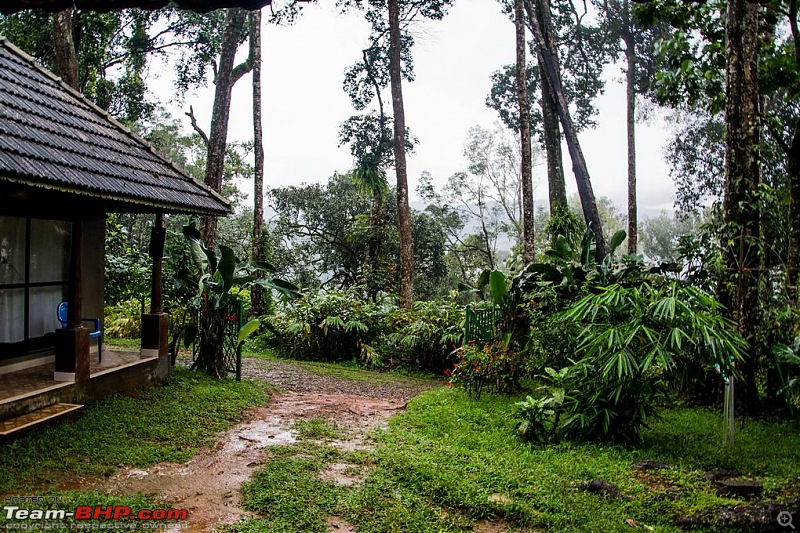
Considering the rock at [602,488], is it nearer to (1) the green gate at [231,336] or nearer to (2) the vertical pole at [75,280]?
(2) the vertical pole at [75,280]

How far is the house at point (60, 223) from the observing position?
17.5 ft

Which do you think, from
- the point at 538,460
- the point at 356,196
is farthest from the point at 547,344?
the point at 356,196

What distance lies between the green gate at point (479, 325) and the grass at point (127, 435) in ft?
11.5

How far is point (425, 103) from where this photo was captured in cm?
2698

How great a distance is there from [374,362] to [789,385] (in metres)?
7.12

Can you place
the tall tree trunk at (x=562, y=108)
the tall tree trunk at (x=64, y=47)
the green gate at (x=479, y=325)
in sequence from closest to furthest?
the green gate at (x=479, y=325)
the tall tree trunk at (x=64, y=47)
the tall tree trunk at (x=562, y=108)

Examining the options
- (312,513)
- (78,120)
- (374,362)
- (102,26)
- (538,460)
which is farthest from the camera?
(102,26)

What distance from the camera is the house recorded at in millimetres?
5332

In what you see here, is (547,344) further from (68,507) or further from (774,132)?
(68,507)

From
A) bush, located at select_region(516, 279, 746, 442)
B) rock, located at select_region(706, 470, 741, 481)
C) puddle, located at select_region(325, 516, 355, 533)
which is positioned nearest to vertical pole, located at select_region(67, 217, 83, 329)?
puddle, located at select_region(325, 516, 355, 533)

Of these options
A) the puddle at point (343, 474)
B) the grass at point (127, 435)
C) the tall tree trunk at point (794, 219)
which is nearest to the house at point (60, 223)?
the grass at point (127, 435)

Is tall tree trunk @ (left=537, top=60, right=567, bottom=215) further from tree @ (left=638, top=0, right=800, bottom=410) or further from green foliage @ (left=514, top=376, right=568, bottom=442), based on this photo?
green foliage @ (left=514, top=376, right=568, bottom=442)

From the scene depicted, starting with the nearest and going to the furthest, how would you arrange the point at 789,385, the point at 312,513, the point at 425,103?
1. the point at 312,513
2. the point at 789,385
3. the point at 425,103

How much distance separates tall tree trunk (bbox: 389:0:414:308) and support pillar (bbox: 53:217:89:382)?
8939mm
